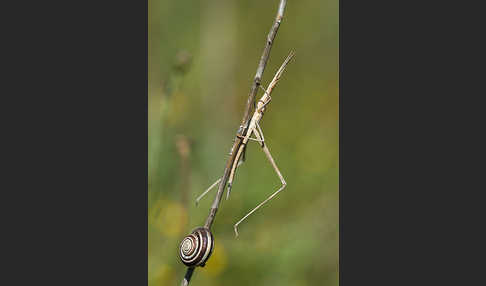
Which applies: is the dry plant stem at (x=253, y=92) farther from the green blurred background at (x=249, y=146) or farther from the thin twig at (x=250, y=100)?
the green blurred background at (x=249, y=146)

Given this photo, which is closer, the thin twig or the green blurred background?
the thin twig

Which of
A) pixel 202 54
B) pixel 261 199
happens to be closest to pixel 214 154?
pixel 261 199

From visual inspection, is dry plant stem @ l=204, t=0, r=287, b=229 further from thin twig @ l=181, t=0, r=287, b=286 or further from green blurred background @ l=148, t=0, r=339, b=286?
green blurred background @ l=148, t=0, r=339, b=286

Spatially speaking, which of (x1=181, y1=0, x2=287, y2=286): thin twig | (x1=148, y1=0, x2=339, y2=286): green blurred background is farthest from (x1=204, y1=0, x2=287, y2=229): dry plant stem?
(x1=148, y1=0, x2=339, y2=286): green blurred background

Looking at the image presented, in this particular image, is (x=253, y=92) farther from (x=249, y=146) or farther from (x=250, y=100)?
(x=249, y=146)

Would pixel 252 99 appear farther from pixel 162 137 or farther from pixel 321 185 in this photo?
pixel 321 185

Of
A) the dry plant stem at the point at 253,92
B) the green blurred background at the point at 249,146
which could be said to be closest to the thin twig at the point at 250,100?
the dry plant stem at the point at 253,92
